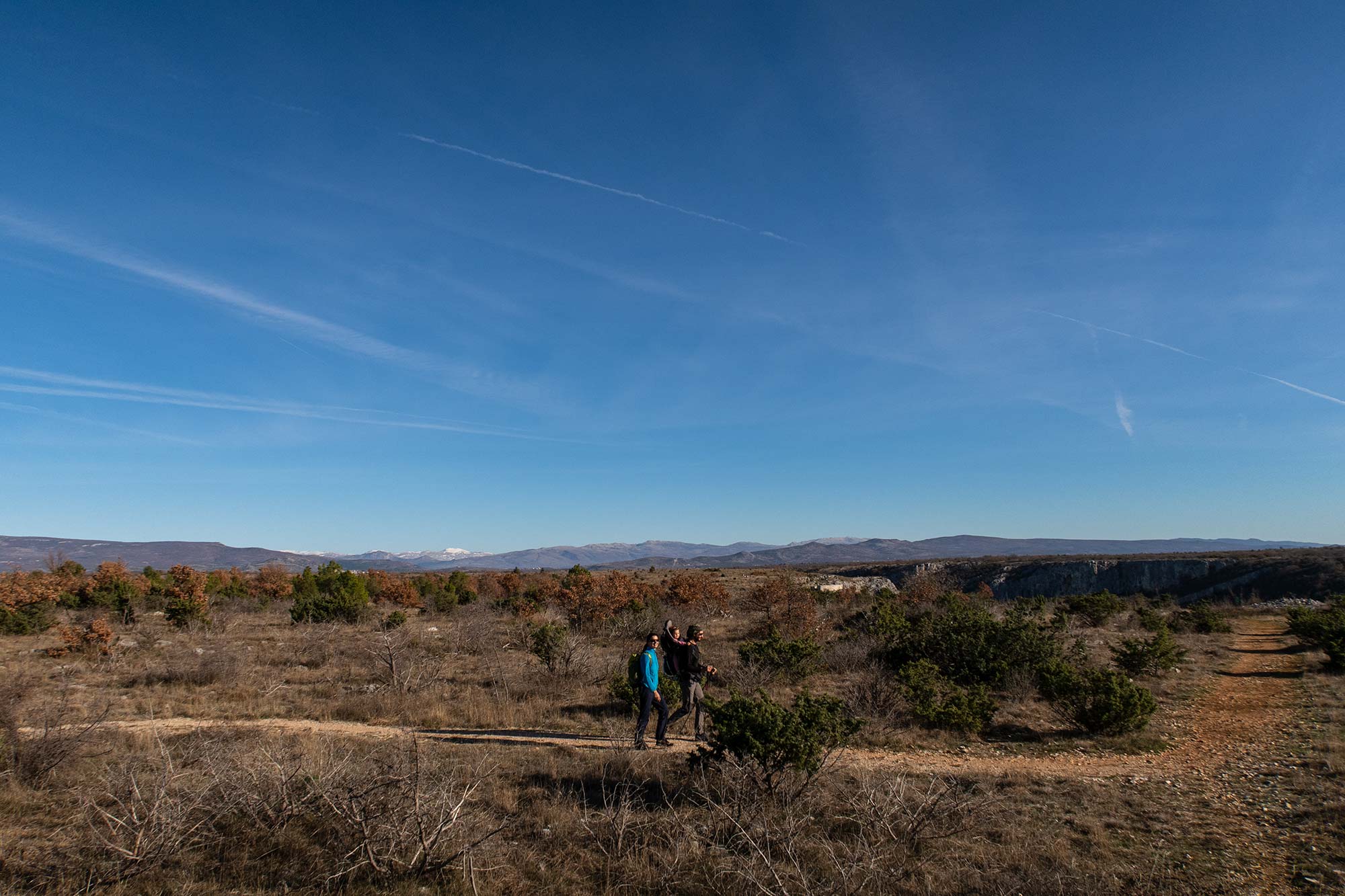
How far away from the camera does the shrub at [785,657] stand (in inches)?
554

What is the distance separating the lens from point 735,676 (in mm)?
13758

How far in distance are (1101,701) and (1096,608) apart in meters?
21.7

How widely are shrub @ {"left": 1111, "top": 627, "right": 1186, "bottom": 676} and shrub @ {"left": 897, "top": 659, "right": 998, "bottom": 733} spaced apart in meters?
5.67

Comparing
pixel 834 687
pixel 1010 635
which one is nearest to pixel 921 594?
pixel 1010 635

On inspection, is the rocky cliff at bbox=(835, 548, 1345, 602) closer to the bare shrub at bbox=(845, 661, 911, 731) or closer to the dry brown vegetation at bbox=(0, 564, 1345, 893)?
the bare shrub at bbox=(845, 661, 911, 731)

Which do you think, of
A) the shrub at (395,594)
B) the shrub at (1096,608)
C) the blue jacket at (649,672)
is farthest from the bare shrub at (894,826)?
the shrub at (395,594)

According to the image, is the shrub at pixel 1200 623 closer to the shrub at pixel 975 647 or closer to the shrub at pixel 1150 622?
the shrub at pixel 1150 622

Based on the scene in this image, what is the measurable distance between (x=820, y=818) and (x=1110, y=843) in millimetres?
2773

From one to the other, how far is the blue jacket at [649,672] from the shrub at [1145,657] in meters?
12.2

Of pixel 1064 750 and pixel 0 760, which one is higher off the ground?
pixel 0 760

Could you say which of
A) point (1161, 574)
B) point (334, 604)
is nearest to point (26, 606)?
point (334, 604)

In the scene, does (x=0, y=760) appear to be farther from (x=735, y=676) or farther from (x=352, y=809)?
(x=735, y=676)

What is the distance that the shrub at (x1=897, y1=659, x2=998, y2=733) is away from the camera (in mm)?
10625

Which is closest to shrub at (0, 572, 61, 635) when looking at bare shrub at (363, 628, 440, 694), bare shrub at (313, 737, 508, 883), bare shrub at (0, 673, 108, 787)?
bare shrub at (363, 628, 440, 694)
